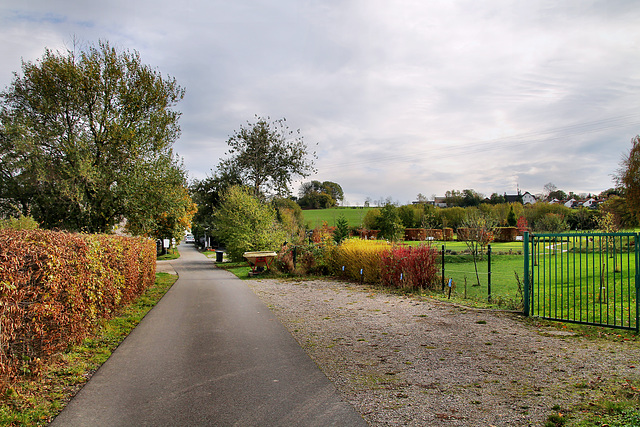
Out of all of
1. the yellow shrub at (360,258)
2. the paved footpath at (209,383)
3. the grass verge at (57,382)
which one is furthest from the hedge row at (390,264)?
the grass verge at (57,382)

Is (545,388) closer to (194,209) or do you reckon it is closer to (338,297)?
(338,297)

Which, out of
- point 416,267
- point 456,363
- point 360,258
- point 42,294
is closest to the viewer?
point 42,294

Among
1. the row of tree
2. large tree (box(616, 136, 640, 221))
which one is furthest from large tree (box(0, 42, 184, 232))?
large tree (box(616, 136, 640, 221))

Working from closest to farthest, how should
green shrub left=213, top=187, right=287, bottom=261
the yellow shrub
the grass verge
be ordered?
the grass verge < the yellow shrub < green shrub left=213, top=187, right=287, bottom=261

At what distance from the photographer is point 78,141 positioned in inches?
634

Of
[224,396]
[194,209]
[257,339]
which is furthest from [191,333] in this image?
[194,209]

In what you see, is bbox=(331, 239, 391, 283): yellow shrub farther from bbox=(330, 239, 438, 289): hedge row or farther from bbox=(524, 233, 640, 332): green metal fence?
bbox=(524, 233, 640, 332): green metal fence

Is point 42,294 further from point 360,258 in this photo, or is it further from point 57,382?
point 360,258

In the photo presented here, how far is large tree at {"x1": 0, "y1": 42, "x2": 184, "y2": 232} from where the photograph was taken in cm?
1595

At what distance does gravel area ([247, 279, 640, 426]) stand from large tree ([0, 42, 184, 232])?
11.0 metres

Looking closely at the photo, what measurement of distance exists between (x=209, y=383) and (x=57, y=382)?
5.92 ft

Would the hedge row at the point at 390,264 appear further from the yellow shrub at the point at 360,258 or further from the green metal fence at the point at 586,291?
the green metal fence at the point at 586,291

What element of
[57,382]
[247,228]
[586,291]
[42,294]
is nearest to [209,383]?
[57,382]

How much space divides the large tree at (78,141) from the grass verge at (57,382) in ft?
33.5
